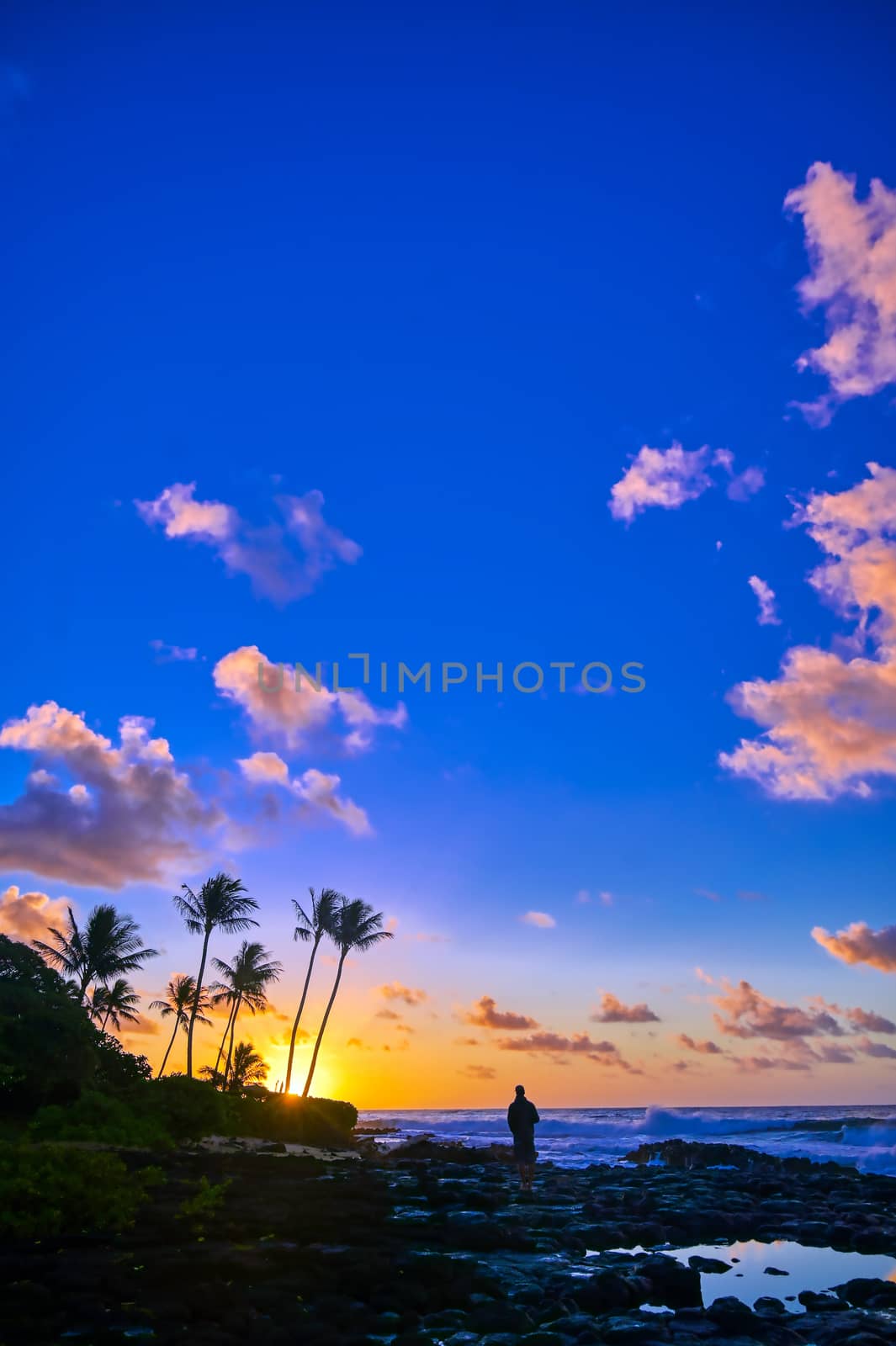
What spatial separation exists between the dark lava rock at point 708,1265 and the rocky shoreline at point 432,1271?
0.12 feet

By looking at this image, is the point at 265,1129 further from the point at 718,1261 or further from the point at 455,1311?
the point at 455,1311

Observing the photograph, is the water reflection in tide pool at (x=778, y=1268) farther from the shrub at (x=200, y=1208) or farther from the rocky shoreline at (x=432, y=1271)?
the shrub at (x=200, y=1208)

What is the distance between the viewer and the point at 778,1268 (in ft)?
38.1

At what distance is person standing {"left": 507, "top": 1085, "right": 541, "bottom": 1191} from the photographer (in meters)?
18.2

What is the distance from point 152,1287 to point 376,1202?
8.45m

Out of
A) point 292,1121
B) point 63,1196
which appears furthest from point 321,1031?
point 63,1196

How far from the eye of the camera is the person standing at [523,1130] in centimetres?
1817

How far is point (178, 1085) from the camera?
26516 mm

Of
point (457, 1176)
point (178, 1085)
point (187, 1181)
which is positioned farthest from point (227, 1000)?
point (187, 1181)

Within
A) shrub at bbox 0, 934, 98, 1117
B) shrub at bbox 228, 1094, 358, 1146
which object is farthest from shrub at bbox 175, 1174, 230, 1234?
shrub at bbox 228, 1094, 358, 1146

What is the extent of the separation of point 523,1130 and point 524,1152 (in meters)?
0.61

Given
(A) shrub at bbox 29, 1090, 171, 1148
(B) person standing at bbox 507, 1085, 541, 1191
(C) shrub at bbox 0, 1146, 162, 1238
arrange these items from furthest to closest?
1. (A) shrub at bbox 29, 1090, 171, 1148
2. (B) person standing at bbox 507, 1085, 541, 1191
3. (C) shrub at bbox 0, 1146, 162, 1238

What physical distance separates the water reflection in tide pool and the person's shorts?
570 centimetres

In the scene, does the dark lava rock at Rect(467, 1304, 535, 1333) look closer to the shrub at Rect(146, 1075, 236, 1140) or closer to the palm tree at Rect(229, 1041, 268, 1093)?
the shrub at Rect(146, 1075, 236, 1140)
